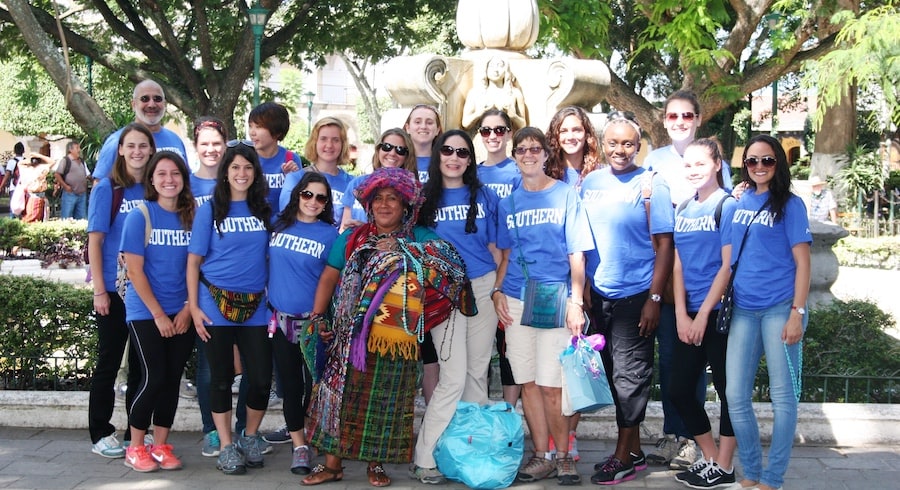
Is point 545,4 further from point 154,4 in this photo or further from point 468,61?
point 468,61

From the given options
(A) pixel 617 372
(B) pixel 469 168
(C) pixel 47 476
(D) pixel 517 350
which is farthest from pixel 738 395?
(C) pixel 47 476

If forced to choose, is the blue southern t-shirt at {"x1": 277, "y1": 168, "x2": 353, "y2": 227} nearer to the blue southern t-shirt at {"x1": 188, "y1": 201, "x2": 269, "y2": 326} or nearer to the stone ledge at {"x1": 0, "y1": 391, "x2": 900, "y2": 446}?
the blue southern t-shirt at {"x1": 188, "y1": 201, "x2": 269, "y2": 326}

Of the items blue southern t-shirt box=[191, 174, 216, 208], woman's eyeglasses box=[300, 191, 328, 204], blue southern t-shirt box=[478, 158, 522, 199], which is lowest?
woman's eyeglasses box=[300, 191, 328, 204]

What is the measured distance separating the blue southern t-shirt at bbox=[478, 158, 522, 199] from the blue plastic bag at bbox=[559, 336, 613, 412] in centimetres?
104

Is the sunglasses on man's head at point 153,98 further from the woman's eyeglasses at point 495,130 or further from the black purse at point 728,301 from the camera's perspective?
the black purse at point 728,301

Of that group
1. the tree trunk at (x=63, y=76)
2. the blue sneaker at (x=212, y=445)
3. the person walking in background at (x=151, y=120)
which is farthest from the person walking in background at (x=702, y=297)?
A: the tree trunk at (x=63, y=76)

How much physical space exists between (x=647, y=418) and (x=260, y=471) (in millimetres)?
2253

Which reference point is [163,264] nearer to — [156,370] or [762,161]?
[156,370]

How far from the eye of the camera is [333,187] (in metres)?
5.88

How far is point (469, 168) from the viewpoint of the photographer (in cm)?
516

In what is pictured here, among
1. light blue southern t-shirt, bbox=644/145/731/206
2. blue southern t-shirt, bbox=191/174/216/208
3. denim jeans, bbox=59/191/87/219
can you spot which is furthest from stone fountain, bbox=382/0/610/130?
denim jeans, bbox=59/191/87/219

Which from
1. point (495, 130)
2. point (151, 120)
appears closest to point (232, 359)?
point (151, 120)

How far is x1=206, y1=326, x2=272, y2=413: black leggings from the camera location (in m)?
5.16

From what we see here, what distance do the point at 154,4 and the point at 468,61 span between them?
11.5 m
